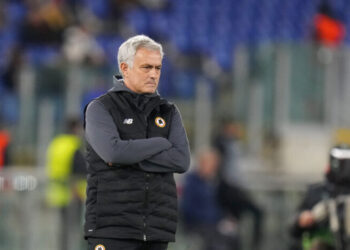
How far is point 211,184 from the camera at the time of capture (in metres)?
9.83

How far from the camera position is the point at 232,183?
10.1 meters

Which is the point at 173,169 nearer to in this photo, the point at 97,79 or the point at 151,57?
the point at 151,57

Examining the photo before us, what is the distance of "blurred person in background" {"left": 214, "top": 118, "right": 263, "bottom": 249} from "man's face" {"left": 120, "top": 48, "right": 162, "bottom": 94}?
5327 mm

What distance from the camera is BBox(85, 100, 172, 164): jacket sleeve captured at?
4.46m

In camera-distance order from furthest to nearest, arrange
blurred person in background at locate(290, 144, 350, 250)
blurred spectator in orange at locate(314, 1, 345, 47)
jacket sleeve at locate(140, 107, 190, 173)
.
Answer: blurred spectator in orange at locate(314, 1, 345, 47), blurred person in background at locate(290, 144, 350, 250), jacket sleeve at locate(140, 107, 190, 173)

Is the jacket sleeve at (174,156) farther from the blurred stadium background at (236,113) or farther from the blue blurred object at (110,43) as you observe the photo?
the blue blurred object at (110,43)

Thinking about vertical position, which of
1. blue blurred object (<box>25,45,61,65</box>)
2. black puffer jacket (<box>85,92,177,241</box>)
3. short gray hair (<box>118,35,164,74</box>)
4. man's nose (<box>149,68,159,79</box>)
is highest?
blue blurred object (<box>25,45,61,65</box>)

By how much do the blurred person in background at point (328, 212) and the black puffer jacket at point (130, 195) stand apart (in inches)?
80.7

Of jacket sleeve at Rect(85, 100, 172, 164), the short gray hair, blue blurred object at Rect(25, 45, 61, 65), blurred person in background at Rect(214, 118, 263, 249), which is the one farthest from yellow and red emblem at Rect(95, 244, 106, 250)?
blue blurred object at Rect(25, 45, 61, 65)

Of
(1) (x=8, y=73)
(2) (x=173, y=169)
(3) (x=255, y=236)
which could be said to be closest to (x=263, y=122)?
(3) (x=255, y=236)

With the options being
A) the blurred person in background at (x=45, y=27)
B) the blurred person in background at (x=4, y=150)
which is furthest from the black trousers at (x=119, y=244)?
the blurred person in background at (x=45, y=27)

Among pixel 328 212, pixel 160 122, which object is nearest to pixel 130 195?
pixel 160 122

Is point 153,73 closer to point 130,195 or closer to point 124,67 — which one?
point 124,67

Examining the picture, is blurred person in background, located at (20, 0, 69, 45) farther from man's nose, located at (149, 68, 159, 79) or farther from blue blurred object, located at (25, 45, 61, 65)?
man's nose, located at (149, 68, 159, 79)
